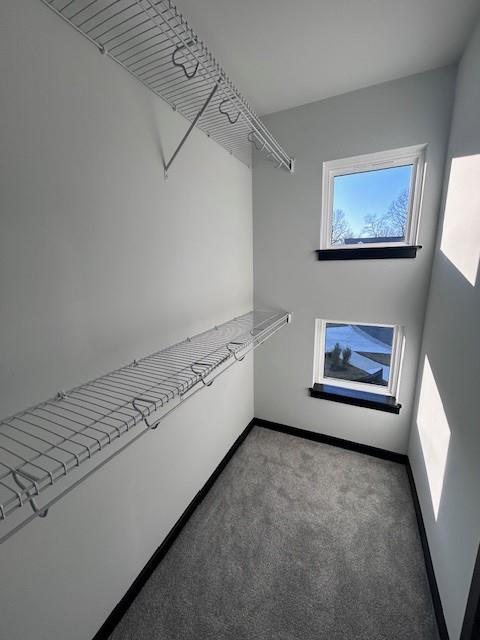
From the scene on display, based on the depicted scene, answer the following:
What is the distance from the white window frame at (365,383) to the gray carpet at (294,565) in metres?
0.58

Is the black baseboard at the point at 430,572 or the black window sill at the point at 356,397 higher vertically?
the black window sill at the point at 356,397

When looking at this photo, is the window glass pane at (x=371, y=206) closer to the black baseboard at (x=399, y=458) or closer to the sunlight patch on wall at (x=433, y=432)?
the sunlight patch on wall at (x=433, y=432)

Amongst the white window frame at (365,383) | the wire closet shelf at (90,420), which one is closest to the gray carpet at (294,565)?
the white window frame at (365,383)

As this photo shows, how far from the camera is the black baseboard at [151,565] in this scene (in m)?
1.10

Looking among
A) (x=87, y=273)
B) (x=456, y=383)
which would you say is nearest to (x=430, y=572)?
(x=456, y=383)

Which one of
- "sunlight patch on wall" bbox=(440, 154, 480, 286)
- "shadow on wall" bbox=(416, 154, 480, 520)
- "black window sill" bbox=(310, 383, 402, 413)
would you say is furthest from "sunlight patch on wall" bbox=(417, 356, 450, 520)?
"sunlight patch on wall" bbox=(440, 154, 480, 286)

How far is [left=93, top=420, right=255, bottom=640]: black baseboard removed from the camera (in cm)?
110

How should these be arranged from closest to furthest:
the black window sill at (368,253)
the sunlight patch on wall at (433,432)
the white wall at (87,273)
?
the white wall at (87,273) → the sunlight patch on wall at (433,432) → the black window sill at (368,253)

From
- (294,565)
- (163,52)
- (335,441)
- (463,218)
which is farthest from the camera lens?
(335,441)

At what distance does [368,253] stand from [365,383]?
1017 millimetres

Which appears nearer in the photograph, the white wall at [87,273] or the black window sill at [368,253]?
the white wall at [87,273]

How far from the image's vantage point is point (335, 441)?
86.0 inches

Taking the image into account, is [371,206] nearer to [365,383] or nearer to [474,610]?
[365,383]

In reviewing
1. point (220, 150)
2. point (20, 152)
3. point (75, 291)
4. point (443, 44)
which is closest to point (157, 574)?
point (75, 291)
